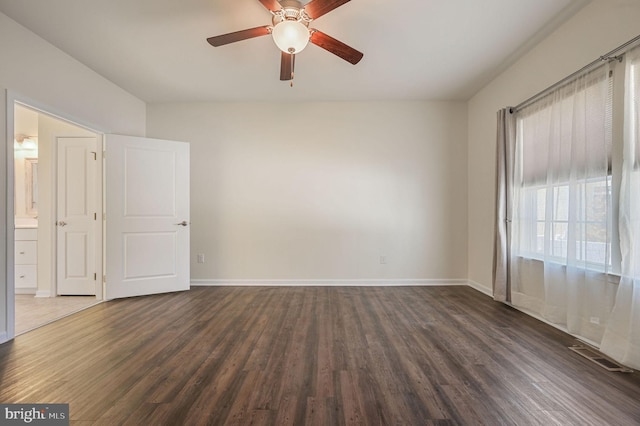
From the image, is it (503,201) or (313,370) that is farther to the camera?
(503,201)

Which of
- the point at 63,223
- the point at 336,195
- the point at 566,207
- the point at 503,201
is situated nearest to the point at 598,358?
the point at 566,207

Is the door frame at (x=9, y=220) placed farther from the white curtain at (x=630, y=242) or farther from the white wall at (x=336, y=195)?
the white curtain at (x=630, y=242)

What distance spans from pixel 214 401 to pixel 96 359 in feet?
3.83

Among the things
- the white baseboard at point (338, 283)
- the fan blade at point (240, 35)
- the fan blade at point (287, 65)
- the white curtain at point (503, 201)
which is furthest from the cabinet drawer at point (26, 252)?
the white curtain at point (503, 201)

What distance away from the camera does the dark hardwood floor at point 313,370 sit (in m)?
1.54

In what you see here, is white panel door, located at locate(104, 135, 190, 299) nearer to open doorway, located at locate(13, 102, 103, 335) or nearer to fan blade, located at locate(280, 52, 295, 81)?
open doorway, located at locate(13, 102, 103, 335)

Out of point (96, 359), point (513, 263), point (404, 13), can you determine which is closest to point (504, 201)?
point (513, 263)

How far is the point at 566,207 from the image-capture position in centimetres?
257

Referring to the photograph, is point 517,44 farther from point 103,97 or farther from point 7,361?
point 7,361

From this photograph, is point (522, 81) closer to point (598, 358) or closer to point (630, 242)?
point (630, 242)

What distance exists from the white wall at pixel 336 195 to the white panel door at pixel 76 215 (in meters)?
1.27

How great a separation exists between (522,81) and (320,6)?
2514 mm

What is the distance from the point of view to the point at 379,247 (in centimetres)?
438

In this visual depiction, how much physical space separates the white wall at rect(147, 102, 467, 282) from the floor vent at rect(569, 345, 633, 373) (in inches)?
83.2
